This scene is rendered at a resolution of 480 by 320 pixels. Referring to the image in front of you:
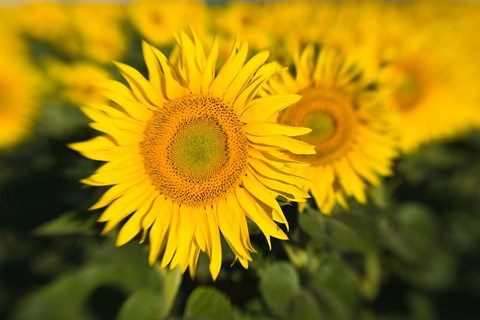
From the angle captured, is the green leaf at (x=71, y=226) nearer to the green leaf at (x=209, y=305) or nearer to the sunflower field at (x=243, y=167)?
the sunflower field at (x=243, y=167)

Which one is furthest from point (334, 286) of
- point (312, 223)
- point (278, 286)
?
point (312, 223)

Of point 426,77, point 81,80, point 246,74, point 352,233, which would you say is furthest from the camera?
point 81,80

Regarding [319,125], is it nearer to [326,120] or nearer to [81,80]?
[326,120]

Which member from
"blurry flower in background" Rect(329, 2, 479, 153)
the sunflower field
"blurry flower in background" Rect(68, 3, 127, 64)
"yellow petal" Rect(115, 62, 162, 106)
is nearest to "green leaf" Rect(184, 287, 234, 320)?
the sunflower field

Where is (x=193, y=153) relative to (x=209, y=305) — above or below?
above

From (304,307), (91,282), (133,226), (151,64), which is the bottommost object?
(91,282)

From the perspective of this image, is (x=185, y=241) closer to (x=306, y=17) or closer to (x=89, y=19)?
(x=306, y=17)
